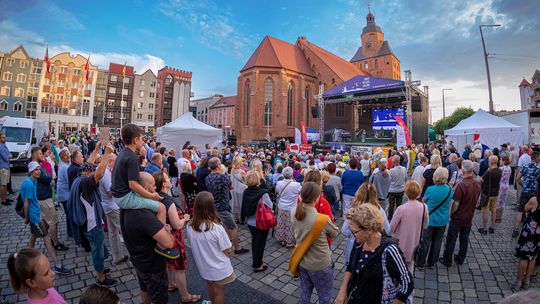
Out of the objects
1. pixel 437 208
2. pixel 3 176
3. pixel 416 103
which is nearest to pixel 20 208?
pixel 3 176

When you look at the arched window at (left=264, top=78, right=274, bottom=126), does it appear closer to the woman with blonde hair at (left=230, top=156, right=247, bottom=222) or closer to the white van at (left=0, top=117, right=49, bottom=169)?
the white van at (left=0, top=117, right=49, bottom=169)

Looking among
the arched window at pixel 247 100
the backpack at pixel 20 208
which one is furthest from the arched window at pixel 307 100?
the backpack at pixel 20 208

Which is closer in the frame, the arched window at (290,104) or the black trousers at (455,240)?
the black trousers at (455,240)

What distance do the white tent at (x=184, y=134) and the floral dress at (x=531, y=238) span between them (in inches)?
475

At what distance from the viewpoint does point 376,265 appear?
6.01ft

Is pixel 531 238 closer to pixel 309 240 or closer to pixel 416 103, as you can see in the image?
pixel 309 240

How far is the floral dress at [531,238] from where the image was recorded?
339 cm

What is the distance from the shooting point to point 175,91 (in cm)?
5825

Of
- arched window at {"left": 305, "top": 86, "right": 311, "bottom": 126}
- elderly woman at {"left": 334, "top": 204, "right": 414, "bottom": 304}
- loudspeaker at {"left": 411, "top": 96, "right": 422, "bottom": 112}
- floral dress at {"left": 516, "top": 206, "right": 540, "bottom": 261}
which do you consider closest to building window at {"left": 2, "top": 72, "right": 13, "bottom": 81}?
arched window at {"left": 305, "top": 86, "right": 311, "bottom": 126}

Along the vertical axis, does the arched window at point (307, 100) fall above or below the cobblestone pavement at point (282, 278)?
above

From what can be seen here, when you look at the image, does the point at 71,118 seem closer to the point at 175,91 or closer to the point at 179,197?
the point at 175,91

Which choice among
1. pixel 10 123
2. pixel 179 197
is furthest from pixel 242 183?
pixel 10 123

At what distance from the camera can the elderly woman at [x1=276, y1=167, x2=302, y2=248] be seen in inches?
170

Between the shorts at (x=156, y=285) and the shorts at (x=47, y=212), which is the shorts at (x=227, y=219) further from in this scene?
the shorts at (x=47, y=212)
